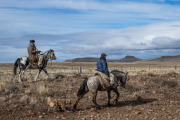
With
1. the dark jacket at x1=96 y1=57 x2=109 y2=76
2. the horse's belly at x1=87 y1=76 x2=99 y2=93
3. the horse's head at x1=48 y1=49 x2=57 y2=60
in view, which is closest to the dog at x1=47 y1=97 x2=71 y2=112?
the horse's belly at x1=87 y1=76 x2=99 y2=93

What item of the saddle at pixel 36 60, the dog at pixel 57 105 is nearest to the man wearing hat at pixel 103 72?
the dog at pixel 57 105

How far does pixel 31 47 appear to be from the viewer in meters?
18.1

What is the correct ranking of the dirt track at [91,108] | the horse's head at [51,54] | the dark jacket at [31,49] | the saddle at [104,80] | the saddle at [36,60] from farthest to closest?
the horse's head at [51,54]
the saddle at [36,60]
the dark jacket at [31,49]
the saddle at [104,80]
the dirt track at [91,108]

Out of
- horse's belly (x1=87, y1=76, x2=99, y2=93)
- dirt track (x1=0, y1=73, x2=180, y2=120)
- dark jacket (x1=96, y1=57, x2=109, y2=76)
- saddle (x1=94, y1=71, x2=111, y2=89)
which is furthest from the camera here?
dark jacket (x1=96, y1=57, x2=109, y2=76)

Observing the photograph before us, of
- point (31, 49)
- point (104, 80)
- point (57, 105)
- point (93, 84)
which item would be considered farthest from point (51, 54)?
point (93, 84)

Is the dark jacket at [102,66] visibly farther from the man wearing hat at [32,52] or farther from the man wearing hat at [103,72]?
the man wearing hat at [32,52]

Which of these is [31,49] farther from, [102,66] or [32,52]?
[102,66]

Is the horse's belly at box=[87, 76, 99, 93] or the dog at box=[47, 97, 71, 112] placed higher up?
the horse's belly at box=[87, 76, 99, 93]

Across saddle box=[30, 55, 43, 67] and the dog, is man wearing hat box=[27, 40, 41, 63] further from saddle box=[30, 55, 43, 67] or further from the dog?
the dog

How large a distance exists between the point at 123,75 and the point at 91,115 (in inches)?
119

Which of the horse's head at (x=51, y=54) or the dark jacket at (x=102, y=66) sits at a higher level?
the horse's head at (x=51, y=54)

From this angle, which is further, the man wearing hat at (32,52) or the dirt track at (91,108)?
the man wearing hat at (32,52)

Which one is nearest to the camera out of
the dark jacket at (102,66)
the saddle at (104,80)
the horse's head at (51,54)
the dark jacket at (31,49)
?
the saddle at (104,80)

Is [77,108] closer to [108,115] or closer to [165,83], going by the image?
[108,115]
